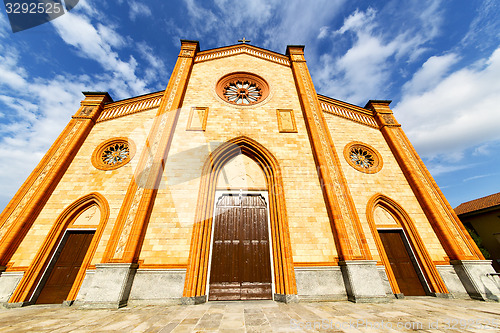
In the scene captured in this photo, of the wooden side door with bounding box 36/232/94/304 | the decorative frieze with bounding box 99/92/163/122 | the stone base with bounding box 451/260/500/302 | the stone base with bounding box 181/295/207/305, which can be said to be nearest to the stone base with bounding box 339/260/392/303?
the stone base with bounding box 451/260/500/302

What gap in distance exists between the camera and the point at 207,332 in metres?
2.95

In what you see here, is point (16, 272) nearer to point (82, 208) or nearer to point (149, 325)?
point (82, 208)

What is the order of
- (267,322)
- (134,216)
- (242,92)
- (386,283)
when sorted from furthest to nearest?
(242,92), (386,283), (134,216), (267,322)

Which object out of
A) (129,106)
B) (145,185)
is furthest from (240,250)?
(129,106)

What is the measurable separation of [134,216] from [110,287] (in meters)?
2.11

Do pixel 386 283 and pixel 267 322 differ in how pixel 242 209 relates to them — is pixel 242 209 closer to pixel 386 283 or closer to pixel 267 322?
pixel 267 322

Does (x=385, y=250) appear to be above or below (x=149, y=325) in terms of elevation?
above

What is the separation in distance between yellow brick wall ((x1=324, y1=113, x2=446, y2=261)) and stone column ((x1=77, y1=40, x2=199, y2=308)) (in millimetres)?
8632

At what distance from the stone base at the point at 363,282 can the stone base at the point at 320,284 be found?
234mm

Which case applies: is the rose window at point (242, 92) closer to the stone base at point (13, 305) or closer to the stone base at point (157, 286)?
the stone base at point (157, 286)

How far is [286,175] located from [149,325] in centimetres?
624

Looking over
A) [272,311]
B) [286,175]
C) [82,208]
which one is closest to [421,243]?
[286,175]

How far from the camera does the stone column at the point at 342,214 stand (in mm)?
5535

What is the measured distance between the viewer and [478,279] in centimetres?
643
